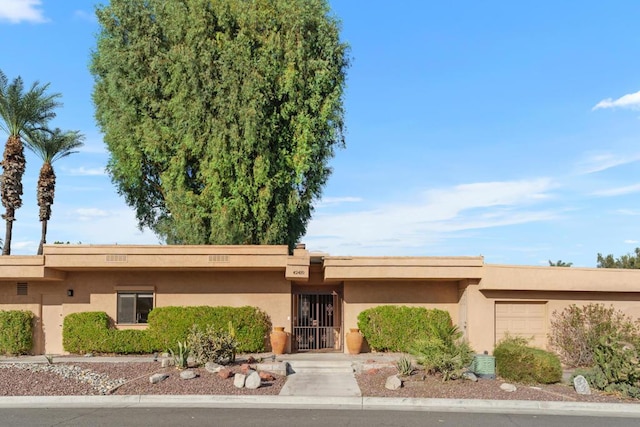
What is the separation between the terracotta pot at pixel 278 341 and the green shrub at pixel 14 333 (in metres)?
8.54

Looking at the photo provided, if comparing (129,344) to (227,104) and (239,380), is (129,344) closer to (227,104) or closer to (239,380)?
(239,380)

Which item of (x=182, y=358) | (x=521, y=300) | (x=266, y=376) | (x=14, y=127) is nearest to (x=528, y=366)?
(x=521, y=300)

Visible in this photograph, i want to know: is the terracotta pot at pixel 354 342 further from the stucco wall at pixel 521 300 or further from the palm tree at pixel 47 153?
the palm tree at pixel 47 153

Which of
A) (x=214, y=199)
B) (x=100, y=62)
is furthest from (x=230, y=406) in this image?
(x=100, y=62)

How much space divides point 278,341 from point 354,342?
8.40 ft

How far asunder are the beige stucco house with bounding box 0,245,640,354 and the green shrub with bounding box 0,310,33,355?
0.51 metres

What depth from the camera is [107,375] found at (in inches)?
635

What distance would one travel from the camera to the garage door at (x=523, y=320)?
837 inches

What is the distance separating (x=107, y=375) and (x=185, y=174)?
542 inches

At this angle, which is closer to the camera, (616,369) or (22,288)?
(616,369)

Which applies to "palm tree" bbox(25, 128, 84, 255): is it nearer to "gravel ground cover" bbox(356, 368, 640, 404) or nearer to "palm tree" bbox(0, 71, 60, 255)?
"palm tree" bbox(0, 71, 60, 255)

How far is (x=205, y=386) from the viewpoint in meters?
15.0

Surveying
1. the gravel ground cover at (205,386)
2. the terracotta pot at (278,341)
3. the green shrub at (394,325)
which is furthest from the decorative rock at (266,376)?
the green shrub at (394,325)

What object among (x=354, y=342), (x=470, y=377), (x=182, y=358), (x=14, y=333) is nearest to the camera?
(x=470, y=377)
